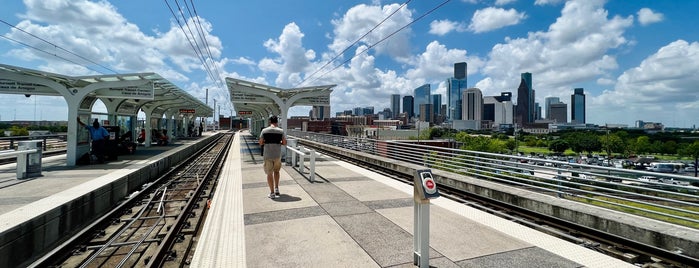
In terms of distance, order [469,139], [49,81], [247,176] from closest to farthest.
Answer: [247,176]
[49,81]
[469,139]

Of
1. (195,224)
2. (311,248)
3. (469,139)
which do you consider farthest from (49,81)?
(469,139)

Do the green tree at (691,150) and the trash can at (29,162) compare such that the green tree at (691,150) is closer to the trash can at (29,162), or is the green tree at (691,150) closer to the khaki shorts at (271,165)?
the khaki shorts at (271,165)

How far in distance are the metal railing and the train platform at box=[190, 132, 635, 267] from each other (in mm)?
Answer: 1336

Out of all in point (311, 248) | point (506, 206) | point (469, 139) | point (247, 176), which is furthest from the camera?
point (469, 139)

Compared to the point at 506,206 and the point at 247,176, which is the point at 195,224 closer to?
the point at 247,176

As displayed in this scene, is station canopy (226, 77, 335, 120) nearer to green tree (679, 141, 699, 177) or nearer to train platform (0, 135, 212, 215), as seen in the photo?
train platform (0, 135, 212, 215)

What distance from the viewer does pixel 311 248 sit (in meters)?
4.06

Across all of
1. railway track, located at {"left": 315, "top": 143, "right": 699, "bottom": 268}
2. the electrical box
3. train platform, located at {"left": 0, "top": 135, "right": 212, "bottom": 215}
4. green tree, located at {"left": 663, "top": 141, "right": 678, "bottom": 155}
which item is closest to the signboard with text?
train platform, located at {"left": 0, "top": 135, "right": 212, "bottom": 215}

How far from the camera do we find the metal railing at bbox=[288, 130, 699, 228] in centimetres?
437

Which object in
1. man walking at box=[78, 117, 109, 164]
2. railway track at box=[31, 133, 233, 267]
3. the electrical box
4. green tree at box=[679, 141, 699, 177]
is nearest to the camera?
the electrical box

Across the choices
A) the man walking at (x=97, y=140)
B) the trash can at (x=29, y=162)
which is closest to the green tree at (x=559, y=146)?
the man walking at (x=97, y=140)

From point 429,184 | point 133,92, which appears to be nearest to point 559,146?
point 133,92

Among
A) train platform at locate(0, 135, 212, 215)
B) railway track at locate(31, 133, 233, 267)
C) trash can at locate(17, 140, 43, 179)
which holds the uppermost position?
trash can at locate(17, 140, 43, 179)

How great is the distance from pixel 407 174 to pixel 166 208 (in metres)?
6.81
